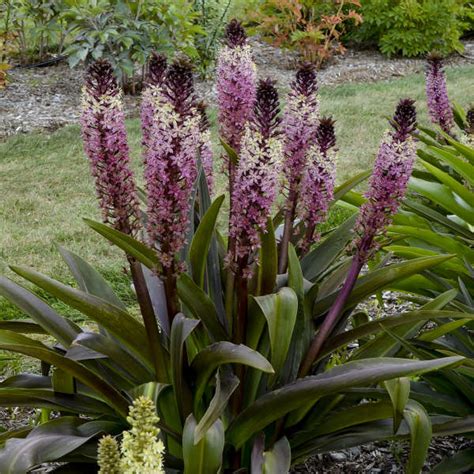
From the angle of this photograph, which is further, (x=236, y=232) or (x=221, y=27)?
(x=221, y=27)

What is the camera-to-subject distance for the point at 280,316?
86.9 inches

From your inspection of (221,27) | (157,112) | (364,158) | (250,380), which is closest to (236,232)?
(157,112)

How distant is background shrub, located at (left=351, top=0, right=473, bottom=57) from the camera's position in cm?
1102

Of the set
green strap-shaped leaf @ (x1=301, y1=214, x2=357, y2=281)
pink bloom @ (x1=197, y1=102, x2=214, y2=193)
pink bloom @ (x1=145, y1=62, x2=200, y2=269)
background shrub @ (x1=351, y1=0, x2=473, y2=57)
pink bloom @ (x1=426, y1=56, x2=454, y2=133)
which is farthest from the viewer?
background shrub @ (x1=351, y1=0, x2=473, y2=57)

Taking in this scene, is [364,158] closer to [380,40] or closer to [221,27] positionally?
[221,27]

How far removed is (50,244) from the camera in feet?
17.5

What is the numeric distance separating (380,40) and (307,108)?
9606mm

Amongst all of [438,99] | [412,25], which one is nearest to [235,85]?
[438,99]

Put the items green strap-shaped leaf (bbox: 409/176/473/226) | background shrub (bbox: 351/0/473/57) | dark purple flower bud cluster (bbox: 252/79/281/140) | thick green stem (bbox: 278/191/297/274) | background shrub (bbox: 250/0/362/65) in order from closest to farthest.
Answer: dark purple flower bud cluster (bbox: 252/79/281/140)
thick green stem (bbox: 278/191/297/274)
green strap-shaped leaf (bbox: 409/176/473/226)
background shrub (bbox: 250/0/362/65)
background shrub (bbox: 351/0/473/57)

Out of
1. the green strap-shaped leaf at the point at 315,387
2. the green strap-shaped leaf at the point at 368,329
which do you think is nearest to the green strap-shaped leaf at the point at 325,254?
the green strap-shaped leaf at the point at 368,329

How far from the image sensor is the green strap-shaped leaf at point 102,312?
228 cm

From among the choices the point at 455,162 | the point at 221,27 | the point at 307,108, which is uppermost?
the point at 307,108

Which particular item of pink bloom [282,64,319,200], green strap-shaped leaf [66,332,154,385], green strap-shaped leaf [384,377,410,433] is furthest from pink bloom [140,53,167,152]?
green strap-shaped leaf [384,377,410,433]

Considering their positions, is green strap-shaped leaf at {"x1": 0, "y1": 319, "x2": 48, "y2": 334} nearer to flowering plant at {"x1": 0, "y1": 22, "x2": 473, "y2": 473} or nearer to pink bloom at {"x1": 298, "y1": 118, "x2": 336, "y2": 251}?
flowering plant at {"x1": 0, "y1": 22, "x2": 473, "y2": 473}
